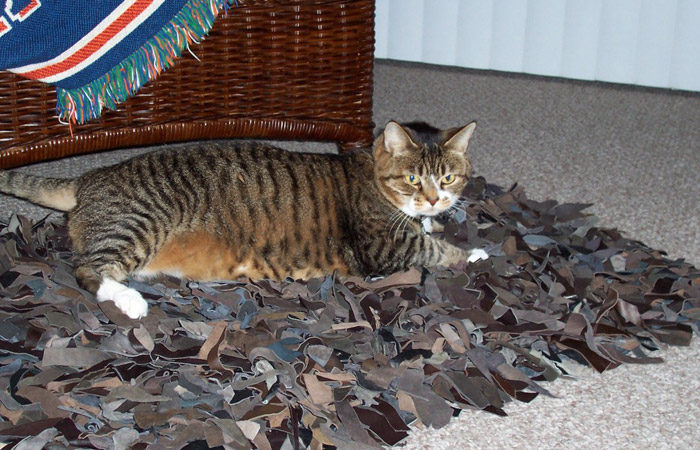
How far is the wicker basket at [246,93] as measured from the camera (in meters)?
1.69

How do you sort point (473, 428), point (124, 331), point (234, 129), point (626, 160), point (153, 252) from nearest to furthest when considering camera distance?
point (473, 428), point (124, 331), point (153, 252), point (234, 129), point (626, 160)

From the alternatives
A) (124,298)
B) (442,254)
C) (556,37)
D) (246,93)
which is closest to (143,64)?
(246,93)

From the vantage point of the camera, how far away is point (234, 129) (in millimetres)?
1922

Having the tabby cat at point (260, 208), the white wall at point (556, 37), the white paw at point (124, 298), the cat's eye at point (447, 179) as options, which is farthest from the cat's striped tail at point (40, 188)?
the white wall at point (556, 37)

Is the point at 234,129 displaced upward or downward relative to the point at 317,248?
upward

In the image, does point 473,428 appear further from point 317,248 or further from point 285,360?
point 317,248

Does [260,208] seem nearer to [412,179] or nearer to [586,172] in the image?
[412,179]

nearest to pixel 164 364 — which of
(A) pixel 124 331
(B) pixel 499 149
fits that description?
(A) pixel 124 331

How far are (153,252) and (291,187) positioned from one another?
0.32 meters

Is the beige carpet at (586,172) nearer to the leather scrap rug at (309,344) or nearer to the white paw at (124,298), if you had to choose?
the leather scrap rug at (309,344)

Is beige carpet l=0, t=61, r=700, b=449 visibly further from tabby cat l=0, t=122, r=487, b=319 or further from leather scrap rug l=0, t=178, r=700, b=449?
tabby cat l=0, t=122, r=487, b=319

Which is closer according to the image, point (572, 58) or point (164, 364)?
point (164, 364)

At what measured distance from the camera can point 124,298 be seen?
137 cm

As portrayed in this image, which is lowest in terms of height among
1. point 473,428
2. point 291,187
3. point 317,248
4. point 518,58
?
point 473,428
